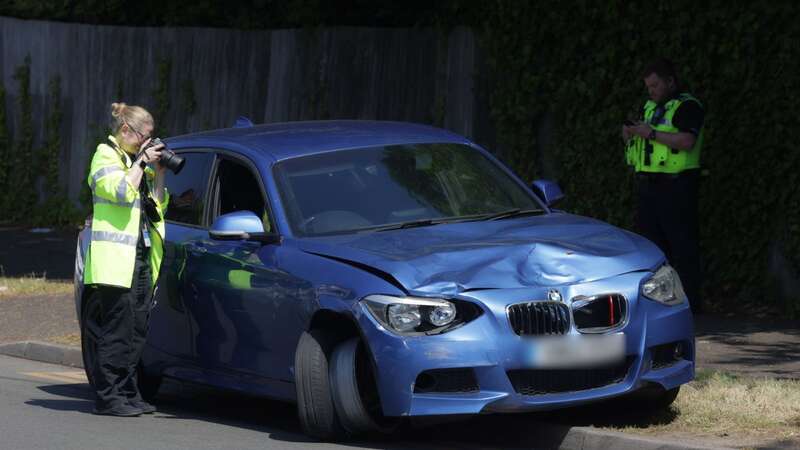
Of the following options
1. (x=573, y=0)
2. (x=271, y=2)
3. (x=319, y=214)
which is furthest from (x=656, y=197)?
(x=271, y=2)

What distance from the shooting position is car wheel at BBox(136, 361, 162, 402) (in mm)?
9727

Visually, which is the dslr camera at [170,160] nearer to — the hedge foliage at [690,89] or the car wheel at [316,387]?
the car wheel at [316,387]

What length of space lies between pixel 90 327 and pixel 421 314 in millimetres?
2604

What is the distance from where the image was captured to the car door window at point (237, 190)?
8992 millimetres

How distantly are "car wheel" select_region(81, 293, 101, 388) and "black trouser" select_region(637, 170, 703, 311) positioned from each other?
4436 mm

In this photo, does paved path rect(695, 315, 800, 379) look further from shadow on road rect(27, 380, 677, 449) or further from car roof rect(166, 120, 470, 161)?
car roof rect(166, 120, 470, 161)

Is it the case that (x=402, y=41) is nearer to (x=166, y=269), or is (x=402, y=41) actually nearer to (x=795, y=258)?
(x=795, y=258)

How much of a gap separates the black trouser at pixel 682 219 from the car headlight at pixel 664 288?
3690 millimetres

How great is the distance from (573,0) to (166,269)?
502 centimetres

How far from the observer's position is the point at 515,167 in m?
13.7

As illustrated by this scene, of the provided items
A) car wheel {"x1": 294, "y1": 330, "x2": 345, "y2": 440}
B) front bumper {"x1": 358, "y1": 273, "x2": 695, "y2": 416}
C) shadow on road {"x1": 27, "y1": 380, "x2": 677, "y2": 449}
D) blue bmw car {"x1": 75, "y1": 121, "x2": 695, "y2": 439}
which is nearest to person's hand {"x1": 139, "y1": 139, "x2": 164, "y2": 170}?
blue bmw car {"x1": 75, "y1": 121, "x2": 695, "y2": 439}

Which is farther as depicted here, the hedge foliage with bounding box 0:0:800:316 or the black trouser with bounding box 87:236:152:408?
the hedge foliage with bounding box 0:0:800:316

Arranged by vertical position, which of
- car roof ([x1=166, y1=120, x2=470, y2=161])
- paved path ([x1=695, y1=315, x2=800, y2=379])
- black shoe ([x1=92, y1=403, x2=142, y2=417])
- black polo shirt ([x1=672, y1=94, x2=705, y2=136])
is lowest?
black shoe ([x1=92, y1=403, x2=142, y2=417])

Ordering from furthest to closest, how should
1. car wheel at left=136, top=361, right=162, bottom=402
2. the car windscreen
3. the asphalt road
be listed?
car wheel at left=136, top=361, right=162, bottom=402 < the car windscreen < the asphalt road
